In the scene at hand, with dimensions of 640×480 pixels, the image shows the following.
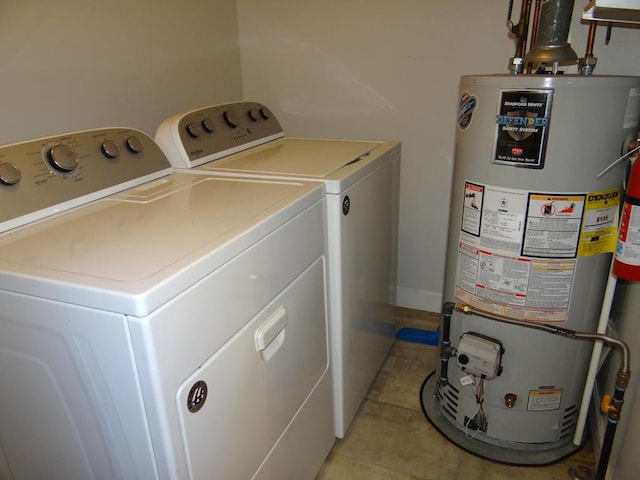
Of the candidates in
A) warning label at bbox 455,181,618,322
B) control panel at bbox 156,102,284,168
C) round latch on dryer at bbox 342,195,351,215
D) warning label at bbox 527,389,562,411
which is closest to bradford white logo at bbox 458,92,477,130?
warning label at bbox 455,181,618,322

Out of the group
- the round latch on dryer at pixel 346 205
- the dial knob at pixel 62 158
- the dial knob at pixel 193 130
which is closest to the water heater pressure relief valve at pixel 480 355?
the round latch on dryer at pixel 346 205

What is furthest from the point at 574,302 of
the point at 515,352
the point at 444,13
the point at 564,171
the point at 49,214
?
the point at 49,214

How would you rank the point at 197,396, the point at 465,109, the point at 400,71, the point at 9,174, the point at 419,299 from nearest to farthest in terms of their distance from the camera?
the point at 197,396
the point at 9,174
the point at 465,109
the point at 400,71
the point at 419,299

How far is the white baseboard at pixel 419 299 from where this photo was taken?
229cm

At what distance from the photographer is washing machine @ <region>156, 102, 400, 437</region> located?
1334mm

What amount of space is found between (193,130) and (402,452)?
123 cm

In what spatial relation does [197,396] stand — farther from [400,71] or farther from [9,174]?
[400,71]

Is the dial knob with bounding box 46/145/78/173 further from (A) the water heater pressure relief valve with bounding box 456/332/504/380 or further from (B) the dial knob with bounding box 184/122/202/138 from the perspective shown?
(A) the water heater pressure relief valve with bounding box 456/332/504/380

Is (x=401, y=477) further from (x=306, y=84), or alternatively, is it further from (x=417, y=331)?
(x=306, y=84)

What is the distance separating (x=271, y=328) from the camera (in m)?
1.02

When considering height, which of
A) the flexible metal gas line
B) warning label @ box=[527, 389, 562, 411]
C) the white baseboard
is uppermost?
the flexible metal gas line

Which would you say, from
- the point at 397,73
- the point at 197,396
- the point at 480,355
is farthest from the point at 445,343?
the point at 397,73

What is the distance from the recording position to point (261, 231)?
95 centimetres

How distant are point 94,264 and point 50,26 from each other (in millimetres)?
946
